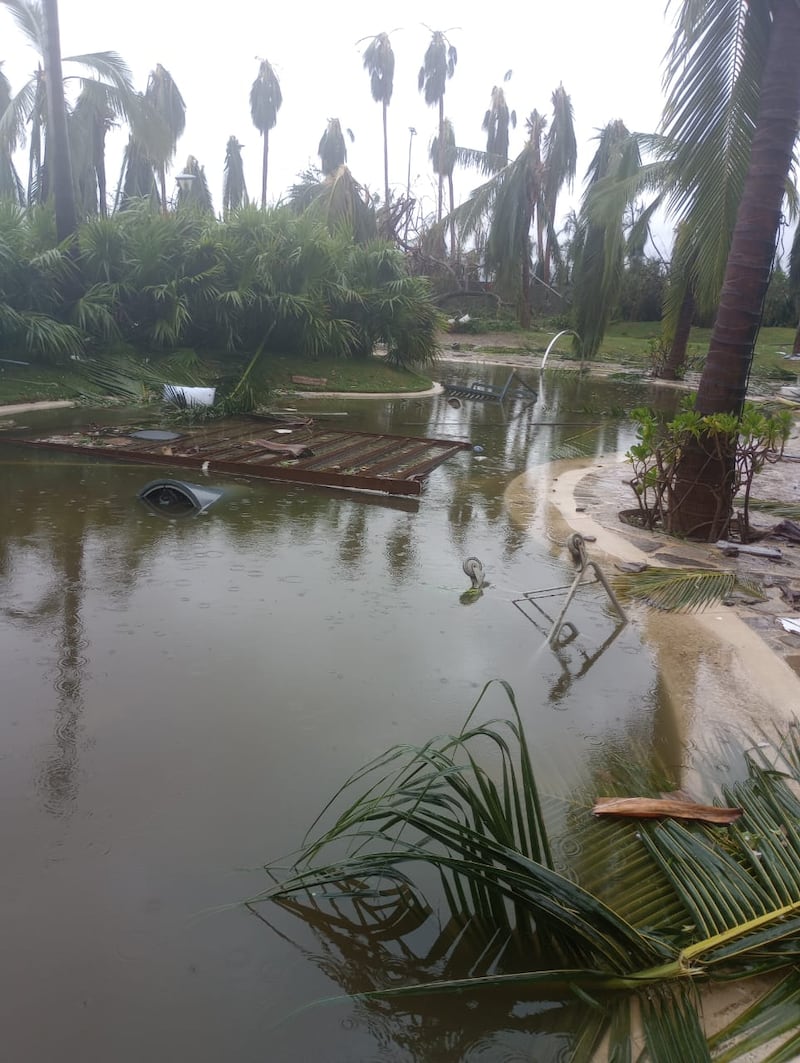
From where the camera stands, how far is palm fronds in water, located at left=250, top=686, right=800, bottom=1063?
Result: 2.08 metres

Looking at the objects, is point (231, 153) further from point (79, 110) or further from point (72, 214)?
point (72, 214)

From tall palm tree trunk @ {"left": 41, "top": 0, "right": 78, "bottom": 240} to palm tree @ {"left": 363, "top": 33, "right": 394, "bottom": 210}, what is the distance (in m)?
30.5

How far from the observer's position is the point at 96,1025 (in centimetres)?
208

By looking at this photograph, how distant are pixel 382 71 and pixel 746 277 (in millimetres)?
44233

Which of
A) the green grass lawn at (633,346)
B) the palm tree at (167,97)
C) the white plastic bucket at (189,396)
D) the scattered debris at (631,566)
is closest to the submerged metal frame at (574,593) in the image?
the scattered debris at (631,566)

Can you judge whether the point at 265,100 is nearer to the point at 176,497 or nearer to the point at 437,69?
the point at 437,69

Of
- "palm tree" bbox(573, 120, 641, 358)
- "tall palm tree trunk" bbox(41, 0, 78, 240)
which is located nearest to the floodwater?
"tall palm tree trunk" bbox(41, 0, 78, 240)

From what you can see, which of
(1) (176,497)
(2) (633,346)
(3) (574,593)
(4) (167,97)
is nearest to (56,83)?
(1) (176,497)

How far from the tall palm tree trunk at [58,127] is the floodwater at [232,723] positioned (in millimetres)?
9150

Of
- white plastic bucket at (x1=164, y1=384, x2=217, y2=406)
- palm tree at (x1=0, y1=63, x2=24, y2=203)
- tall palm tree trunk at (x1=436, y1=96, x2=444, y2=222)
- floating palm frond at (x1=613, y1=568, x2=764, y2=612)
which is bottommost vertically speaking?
floating palm frond at (x1=613, y1=568, x2=764, y2=612)

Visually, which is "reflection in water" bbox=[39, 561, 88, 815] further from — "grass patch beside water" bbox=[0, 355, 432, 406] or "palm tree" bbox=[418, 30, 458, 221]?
"palm tree" bbox=[418, 30, 458, 221]

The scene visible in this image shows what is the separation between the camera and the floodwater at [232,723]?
2.15 m

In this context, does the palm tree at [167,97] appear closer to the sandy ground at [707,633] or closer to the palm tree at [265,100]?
the palm tree at [265,100]

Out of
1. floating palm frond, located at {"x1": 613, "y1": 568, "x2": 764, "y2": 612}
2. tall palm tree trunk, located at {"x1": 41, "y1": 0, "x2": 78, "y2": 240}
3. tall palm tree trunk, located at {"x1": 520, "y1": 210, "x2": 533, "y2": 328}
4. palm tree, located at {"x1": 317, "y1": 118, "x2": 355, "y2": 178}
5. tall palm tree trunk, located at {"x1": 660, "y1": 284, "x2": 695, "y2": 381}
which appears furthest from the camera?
palm tree, located at {"x1": 317, "y1": 118, "x2": 355, "y2": 178}
